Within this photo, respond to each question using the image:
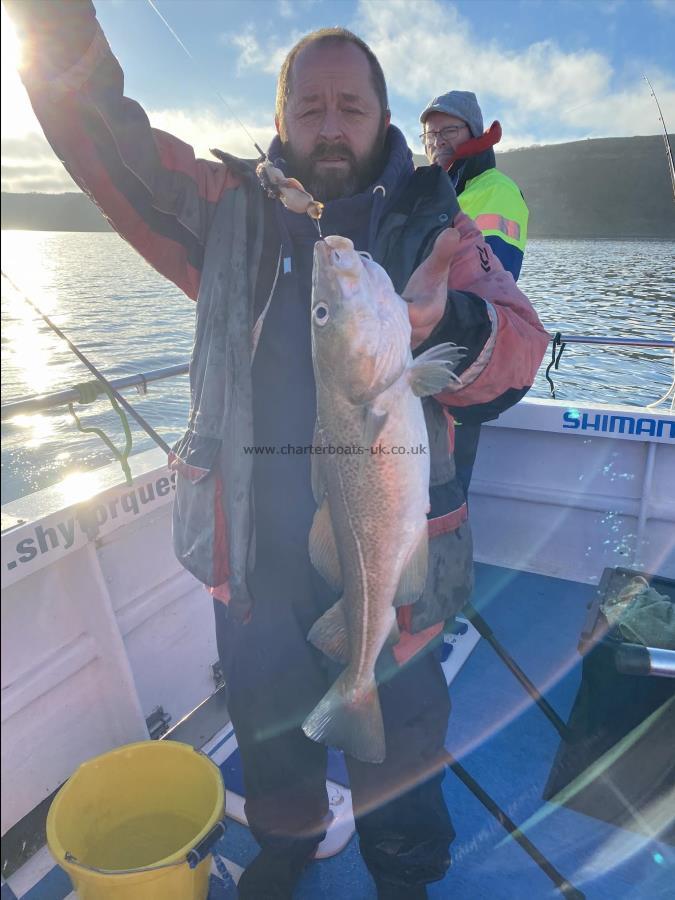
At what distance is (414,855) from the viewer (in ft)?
7.39

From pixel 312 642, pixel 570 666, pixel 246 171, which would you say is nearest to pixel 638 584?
pixel 570 666

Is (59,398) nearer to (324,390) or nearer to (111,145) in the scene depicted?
(111,145)

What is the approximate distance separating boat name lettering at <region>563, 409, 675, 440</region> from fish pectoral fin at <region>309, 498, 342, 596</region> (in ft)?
9.63

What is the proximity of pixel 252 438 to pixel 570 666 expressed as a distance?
2.87 metres

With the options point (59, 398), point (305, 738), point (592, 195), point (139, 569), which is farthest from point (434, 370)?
point (592, 195)

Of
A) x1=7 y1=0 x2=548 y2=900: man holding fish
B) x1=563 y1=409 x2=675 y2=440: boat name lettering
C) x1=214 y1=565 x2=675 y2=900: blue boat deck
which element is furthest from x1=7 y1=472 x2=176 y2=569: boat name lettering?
x1=563 y1=409 x2=675 y2=440: boat name lettering

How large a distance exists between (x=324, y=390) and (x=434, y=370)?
1.06ft

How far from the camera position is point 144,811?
2.59 m

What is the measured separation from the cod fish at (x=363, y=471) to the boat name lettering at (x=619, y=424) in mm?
2809

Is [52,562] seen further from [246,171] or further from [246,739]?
[246,171]

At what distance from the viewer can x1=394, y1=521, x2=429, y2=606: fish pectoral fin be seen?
1925 mm

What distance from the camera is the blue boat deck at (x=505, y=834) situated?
2.55 metres

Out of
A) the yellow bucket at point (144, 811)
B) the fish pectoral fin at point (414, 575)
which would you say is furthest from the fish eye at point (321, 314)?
the yellow bucket at point (144, 811)

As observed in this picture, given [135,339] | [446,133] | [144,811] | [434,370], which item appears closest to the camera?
[434,370]
